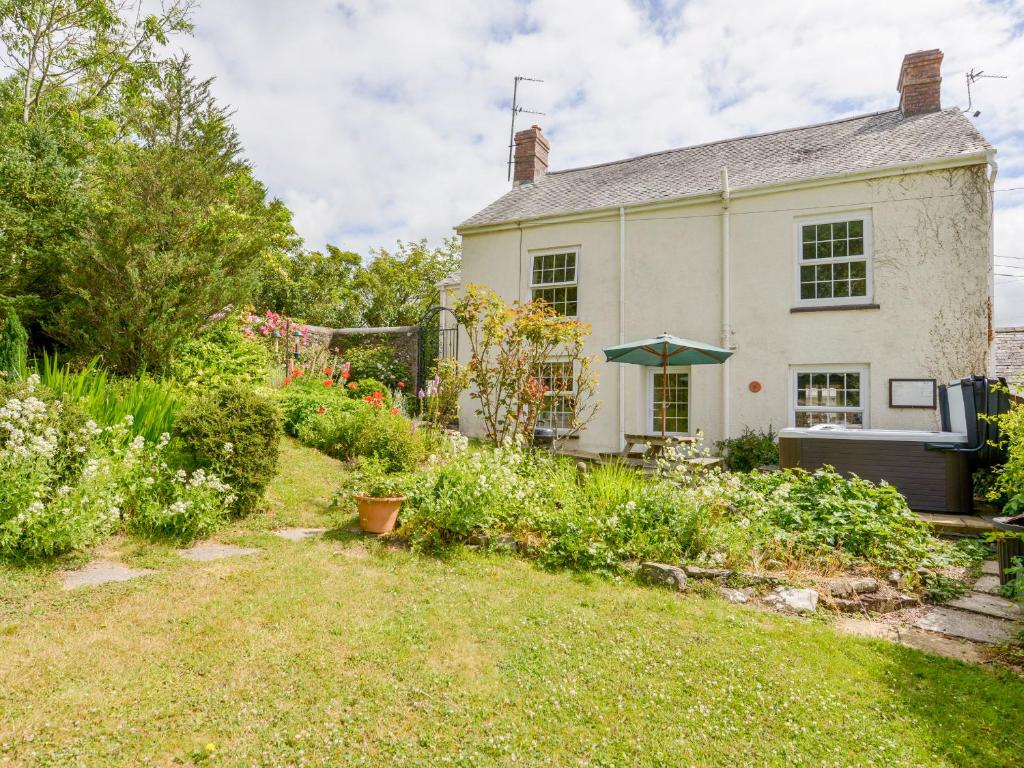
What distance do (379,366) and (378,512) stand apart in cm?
876

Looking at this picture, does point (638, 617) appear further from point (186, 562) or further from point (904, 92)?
point (904, 92)

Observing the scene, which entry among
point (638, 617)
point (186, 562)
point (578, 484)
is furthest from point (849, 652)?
point (186, 562)

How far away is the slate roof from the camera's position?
32.1 feet

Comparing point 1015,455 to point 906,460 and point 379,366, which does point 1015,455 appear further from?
point 379,366

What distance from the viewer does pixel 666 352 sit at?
8680 millimetres

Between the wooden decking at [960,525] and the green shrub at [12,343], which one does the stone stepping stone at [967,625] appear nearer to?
the wooden decking at [960,525]

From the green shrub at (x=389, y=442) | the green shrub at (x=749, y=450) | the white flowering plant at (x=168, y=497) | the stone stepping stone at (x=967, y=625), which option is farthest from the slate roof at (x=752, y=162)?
the white flowering plant at (x=168, y=497)

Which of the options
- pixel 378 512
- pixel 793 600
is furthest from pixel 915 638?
pixel 378 512

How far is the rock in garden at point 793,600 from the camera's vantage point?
160 inches

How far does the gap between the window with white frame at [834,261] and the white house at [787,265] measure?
2 centimetres

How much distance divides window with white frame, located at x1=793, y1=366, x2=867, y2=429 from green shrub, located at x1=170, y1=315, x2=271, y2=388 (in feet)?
31.7

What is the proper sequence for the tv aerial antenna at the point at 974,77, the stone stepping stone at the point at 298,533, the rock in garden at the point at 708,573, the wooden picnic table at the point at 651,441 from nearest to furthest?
the rock in garden at the point at 708,573 → the stone stepping stone at the point at 298,533 → the wooden picnic table at the point at 651,441 → the tv aerial antenna at the point at 974,77

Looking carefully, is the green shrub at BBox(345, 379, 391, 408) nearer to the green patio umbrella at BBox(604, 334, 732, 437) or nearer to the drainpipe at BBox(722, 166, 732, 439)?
the green patio umbrella at BBox(604, 334, 732, 437)

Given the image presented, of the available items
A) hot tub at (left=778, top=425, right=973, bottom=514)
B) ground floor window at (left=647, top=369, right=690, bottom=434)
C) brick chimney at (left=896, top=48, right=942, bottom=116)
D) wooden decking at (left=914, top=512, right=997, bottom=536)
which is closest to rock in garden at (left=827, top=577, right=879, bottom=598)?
wooden decking at (left=914, top=512, right=997, bottom=536)
